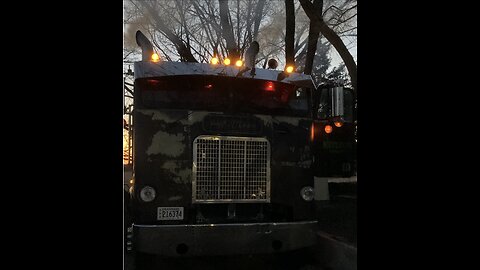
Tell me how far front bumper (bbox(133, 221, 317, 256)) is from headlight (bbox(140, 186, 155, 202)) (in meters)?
0.29

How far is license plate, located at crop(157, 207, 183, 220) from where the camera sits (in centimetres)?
429

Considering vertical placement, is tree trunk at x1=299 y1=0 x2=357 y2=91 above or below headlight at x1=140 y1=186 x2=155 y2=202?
above

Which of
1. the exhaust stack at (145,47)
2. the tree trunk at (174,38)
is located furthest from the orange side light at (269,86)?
the tree trunk at (174,38)

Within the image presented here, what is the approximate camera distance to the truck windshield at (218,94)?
14.7 feet

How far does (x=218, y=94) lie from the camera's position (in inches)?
181

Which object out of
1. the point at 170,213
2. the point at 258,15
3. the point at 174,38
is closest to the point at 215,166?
the point at 170,213

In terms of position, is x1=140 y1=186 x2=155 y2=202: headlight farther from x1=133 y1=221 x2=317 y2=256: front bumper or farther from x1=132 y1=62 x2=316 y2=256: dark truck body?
x1=133 y1=221 x2=317 y2=256: front bumper

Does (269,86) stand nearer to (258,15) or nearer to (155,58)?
(155,58)

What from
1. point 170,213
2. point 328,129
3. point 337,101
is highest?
point 337,101

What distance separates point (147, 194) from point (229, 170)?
916mm

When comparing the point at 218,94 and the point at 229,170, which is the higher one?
the point at 218,94

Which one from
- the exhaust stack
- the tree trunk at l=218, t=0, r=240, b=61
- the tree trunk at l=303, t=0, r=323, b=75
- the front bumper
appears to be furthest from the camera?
the tree trunk at l=218, t=0, r=240, b=61

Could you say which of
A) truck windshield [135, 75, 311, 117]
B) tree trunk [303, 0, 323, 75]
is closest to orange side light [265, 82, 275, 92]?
truck windshield [135, 75, 311, 117]
